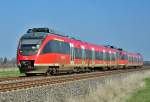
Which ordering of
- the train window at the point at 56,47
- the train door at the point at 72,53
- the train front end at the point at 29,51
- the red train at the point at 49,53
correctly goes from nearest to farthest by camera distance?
1. the train front end at the point at 29,51
2. the red train at the point at 49,53
3. the train window at the point at 56,47
4. the train door at the point at 72,53

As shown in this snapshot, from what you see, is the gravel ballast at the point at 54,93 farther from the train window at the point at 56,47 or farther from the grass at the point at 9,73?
the grass at the point at 9,73

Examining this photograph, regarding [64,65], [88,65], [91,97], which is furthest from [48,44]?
[88,65]

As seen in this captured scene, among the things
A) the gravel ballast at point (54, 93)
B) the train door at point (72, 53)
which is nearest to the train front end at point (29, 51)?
the gravel ballast at point (54, 93)

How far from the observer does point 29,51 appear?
29.1 meters

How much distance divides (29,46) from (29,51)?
43 centimetres

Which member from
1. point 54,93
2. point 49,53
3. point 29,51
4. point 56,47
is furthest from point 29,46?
point 54,93

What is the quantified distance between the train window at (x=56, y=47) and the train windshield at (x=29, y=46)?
0.71 meters

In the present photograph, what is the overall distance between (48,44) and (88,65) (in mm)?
14533

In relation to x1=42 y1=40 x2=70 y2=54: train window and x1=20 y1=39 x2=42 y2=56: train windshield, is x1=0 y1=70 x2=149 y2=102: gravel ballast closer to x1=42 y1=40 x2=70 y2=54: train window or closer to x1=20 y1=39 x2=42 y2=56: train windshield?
x1=42 y1=40 x2=70 y2=54: train window

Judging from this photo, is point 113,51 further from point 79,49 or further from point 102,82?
point 102,82

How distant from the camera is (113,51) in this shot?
206ft

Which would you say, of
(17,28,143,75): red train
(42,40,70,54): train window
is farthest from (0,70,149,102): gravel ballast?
(42,40,70,54): train window

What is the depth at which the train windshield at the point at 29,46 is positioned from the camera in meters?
29.1

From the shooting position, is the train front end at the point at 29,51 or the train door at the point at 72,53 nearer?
the train front end at the point at 29,51
